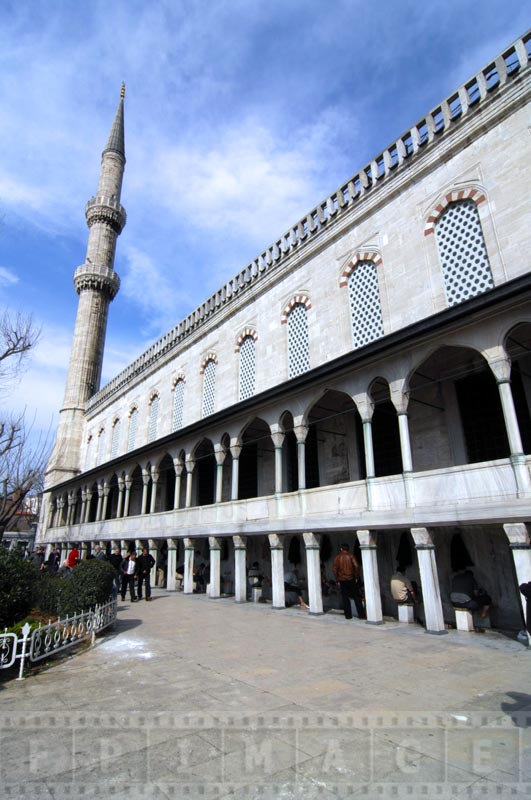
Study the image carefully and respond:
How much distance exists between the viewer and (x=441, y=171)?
12.6 metres

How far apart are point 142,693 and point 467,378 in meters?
10.2

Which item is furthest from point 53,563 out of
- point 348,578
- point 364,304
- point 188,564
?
point 364,304

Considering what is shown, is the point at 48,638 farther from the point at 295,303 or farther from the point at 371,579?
the point at 295,303

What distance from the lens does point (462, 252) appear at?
11719 millimetres

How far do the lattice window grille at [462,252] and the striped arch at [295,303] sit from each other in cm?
500

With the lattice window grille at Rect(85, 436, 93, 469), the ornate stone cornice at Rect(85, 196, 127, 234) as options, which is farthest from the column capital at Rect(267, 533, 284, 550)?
the ornate stone cornice at Rect(85, 196, 127, 234)

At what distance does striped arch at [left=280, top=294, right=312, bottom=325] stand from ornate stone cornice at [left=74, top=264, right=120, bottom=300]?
2504 centimetres

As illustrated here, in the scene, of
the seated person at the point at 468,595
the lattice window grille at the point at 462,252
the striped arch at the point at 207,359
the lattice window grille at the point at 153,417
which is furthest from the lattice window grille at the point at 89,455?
the seated person at the point at 468,595

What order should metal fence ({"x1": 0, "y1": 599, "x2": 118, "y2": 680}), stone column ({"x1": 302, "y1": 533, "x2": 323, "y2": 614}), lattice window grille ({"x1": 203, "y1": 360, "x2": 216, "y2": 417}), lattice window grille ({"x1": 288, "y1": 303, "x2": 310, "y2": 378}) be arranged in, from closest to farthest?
metal fence ({"x1": 0, "y1": 599, "x2": 118, "y2": 680}) < stone column ({"x1": 302, "y1": 533, "x2": 323, "y2": 614}) < lattice window grille ({"x1": 288, "y1": 303, "x2": 310, "y2": 378}) < lattice window grille ({"x1": 203, "y1": 360, "x2": 216, "y2": 417})

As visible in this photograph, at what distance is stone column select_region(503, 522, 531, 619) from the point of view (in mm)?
7918

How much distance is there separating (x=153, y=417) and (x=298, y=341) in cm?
1236

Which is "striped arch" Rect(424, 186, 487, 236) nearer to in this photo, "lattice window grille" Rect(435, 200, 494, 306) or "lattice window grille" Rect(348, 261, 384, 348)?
"lattice window grille" Rect(435, 200, 494, 306)

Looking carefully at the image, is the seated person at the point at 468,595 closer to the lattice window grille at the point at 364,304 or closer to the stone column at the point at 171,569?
the lattice window grille at the point at 364,304

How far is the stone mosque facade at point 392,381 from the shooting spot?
9391mm
